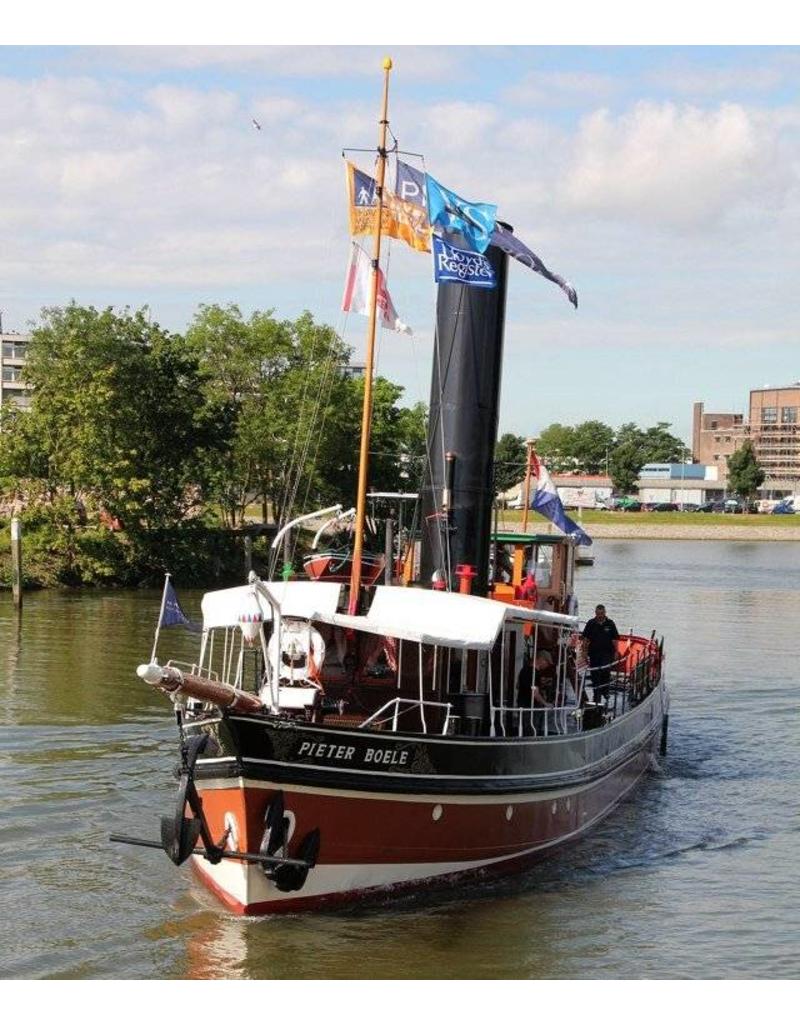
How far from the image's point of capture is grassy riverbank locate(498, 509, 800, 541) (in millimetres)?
144125

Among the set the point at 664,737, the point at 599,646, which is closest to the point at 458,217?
the point at 599,646

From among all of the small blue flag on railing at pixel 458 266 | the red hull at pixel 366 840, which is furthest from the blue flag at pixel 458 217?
the red hull at pixel 366 840

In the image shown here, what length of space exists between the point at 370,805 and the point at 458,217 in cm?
760

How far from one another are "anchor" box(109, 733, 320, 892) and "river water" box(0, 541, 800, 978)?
0.65 meters

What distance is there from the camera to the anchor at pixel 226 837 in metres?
16.2

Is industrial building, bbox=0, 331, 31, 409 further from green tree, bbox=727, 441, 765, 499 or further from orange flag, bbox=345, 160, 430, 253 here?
orange flag, bbox=345, 160, 430, 253

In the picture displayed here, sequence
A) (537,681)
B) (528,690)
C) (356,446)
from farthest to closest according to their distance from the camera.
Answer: (356,446)
(537,681)
(528,690)

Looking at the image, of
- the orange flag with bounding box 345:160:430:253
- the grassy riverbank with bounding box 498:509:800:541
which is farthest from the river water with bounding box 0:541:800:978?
the grassy riverbank with bounding box 498:509:800:541

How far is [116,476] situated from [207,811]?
145ft

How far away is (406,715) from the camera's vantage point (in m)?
19.0

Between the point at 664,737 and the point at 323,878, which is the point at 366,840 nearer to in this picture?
the point at 323,878

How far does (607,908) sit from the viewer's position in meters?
18.7

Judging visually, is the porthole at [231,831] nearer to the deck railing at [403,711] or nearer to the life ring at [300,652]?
the deck railing at [403,711]

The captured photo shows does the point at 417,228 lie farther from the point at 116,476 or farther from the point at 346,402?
the point at 346,402
